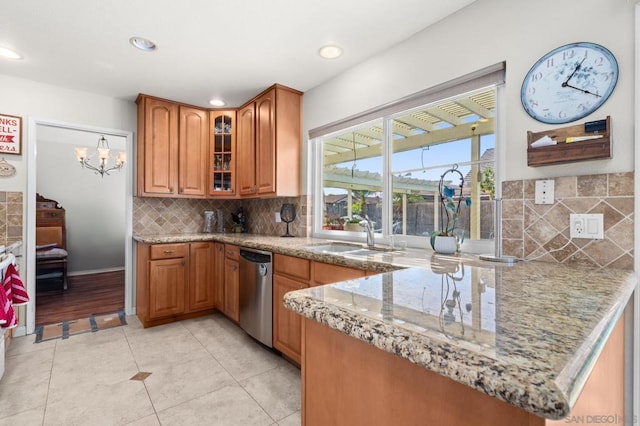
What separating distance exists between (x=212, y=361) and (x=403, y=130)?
A: 2259mm

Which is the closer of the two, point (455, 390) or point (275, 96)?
point (455, 390)

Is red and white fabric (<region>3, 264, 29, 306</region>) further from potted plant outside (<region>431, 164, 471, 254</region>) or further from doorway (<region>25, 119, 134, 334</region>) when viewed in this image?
potted plant outside (<region>431, 164, 471, 254</region>)

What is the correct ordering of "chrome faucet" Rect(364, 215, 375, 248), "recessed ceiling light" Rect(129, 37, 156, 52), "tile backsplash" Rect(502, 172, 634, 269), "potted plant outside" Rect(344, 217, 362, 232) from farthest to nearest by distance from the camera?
1. "potted plant outside" Rect(344, 217, 362, 232)
2. "chrome faucet" Rect(364, 215, 375, 248)
3. "recessed ceiling light" Rect(129, 37, 156, 52)
4. "tile backsplash" Rect(502, 172, 634, 269)

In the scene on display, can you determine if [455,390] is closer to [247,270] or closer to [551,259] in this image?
[551,259]

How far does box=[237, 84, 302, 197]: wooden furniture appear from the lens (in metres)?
3.03

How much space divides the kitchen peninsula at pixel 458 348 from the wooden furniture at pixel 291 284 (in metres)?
0.92

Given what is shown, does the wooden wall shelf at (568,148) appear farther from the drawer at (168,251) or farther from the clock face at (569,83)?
the drawer at (168,251)

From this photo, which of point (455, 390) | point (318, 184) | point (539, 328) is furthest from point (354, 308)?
point (318, 184)

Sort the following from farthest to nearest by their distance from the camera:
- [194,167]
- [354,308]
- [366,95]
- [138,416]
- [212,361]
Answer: [194,167] → [366,95] → [212,361] → [138,416] → [354,308]

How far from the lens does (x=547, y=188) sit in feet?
4.87

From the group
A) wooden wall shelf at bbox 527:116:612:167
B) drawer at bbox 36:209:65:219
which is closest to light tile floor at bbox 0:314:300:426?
wooden wall shelf at bbox 527:116:612:167

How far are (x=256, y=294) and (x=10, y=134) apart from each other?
266 centimetres

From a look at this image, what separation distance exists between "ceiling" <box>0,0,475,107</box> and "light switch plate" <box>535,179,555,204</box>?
1.15m

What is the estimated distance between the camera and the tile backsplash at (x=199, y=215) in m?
3.26
